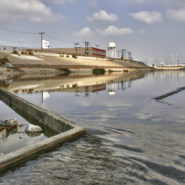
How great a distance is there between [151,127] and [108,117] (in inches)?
87.7

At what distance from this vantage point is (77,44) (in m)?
120

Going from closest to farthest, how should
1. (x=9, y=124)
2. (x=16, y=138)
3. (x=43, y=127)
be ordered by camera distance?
(x=16, y=138)
(x=9, y=124)
(x=43, y=127)

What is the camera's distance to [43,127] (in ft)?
28.7

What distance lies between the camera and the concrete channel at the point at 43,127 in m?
4.87

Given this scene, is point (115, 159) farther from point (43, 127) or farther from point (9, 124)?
point (9, 124)

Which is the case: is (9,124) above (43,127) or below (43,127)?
above

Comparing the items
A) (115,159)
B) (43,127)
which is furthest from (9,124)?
(115,159)

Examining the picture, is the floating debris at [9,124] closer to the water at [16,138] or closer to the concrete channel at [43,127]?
the water at [16,138]

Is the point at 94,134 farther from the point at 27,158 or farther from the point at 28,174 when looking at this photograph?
the point at 28,174

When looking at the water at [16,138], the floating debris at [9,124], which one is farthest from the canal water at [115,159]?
the floating debris at [9,124]

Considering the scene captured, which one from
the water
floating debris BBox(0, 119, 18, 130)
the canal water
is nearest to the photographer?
the canal water

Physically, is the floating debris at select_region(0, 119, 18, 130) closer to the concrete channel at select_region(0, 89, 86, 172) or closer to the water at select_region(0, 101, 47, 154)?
the water at select_region(0, 101, 47, 154)

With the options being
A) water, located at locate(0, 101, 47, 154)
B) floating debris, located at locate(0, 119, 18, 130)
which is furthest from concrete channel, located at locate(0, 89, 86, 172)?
floating debris, located at locate(0, 119, 18, 130)

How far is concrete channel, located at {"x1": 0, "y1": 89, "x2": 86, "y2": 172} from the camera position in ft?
16.0
